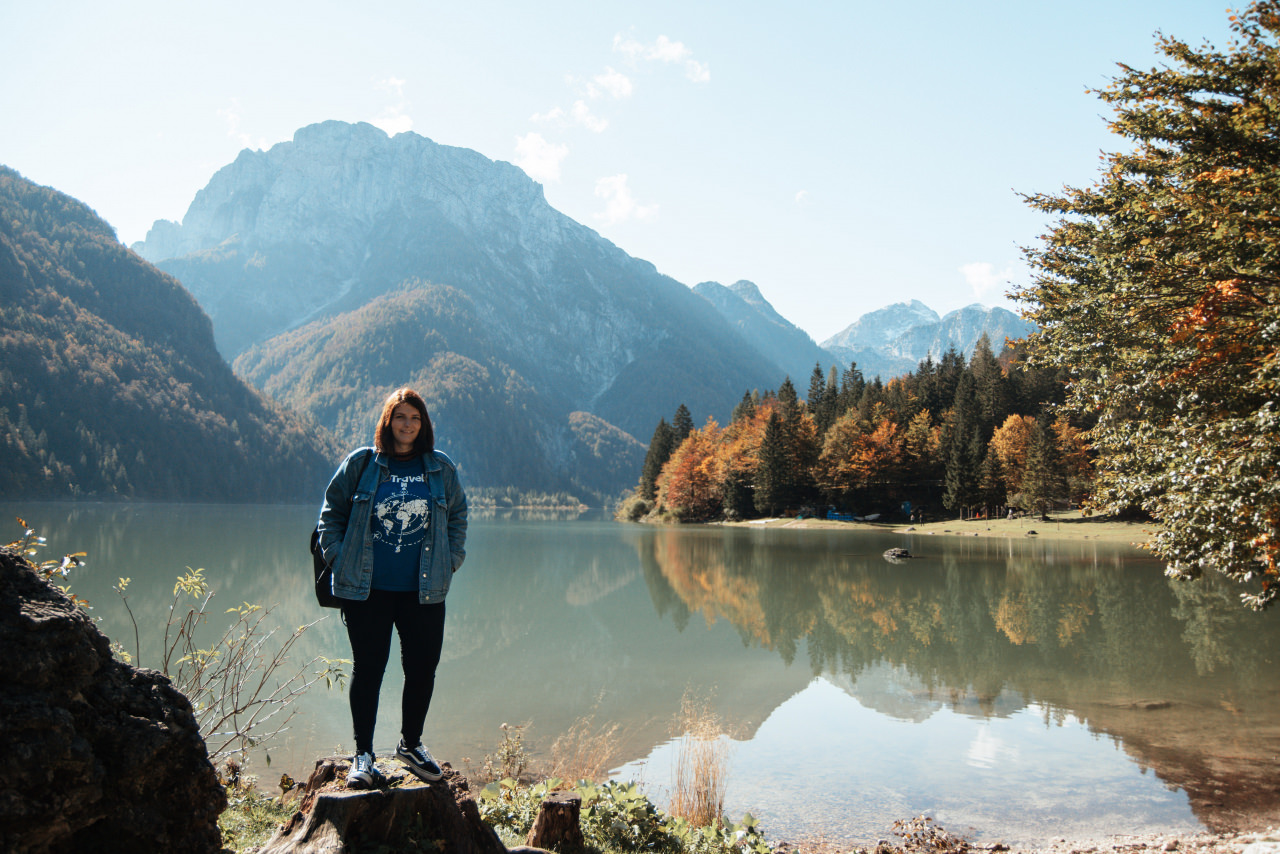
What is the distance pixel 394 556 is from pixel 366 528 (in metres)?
0.23

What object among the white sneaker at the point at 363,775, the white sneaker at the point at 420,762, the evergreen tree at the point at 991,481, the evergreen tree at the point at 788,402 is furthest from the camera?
the evergreen tree at the point at 788,402

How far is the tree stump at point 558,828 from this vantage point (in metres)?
4.62

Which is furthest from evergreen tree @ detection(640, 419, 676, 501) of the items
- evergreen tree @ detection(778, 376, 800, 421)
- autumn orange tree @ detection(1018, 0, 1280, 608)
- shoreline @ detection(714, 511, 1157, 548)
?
autumn orange tree @ detection(1018, 0, 1280, 608)

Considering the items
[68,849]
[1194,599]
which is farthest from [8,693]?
[1194,599]

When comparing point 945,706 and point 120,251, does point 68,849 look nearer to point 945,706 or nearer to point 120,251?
point 945,706

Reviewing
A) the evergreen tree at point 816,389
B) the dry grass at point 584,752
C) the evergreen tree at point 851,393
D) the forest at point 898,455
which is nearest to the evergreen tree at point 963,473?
the forest at point 898,455

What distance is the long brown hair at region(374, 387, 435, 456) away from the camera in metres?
4.42

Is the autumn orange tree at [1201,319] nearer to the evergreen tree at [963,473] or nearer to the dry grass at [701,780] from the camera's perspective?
the dry grass at [701,780]

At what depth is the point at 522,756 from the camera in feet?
27.7

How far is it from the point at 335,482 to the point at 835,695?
1069cm

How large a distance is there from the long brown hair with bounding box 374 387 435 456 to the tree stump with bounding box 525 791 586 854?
243cm

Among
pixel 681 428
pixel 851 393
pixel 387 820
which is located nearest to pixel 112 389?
pixel 681 428

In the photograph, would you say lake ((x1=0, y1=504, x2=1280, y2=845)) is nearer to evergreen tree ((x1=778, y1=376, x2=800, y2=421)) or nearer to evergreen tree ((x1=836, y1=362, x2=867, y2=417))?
evergreen tree ((x1=778, y1=376, x2=800, y2=421))

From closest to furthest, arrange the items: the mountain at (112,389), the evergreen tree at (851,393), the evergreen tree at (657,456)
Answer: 1. the evergreen tree at (851,393)
2. the evergreen tree at (657,456)
3. the mountain at (112,389)
